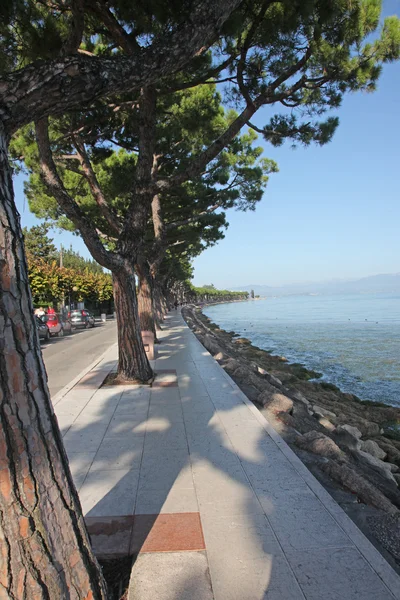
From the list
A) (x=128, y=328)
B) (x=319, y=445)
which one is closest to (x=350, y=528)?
(x=319, y=445)

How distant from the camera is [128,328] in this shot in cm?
803

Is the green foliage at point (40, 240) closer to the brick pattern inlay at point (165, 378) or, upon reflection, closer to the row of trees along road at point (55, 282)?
the row of trees along road at point (55, 282)

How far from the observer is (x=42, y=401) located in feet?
6.40

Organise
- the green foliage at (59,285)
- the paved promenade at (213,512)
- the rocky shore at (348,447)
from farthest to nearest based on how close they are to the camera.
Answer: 1. the green foliage at (59,285)
2. the rocky shore at (348,447)
3. the paved promenade at (213,512)

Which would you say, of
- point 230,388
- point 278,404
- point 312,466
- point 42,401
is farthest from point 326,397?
point 42,401

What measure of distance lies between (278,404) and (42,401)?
515 centimetres

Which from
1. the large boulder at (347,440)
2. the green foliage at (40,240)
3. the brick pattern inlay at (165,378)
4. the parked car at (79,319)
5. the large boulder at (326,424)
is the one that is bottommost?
the large boulder at (326,424)

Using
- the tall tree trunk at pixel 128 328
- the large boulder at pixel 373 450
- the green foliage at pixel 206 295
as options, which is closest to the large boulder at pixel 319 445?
the large boulder at pixel 373 450

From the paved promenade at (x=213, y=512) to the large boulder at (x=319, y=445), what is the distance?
0.32 meters

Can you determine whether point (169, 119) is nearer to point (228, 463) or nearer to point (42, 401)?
point (228, 463)

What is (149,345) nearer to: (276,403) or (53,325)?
(276,403)

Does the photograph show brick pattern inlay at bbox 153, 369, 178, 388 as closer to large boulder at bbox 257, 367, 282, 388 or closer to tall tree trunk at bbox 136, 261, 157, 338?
large boulder at bbox 257, 367, 282, 388

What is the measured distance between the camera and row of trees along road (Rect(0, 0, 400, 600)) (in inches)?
72.9

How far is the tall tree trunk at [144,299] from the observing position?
1363cm
